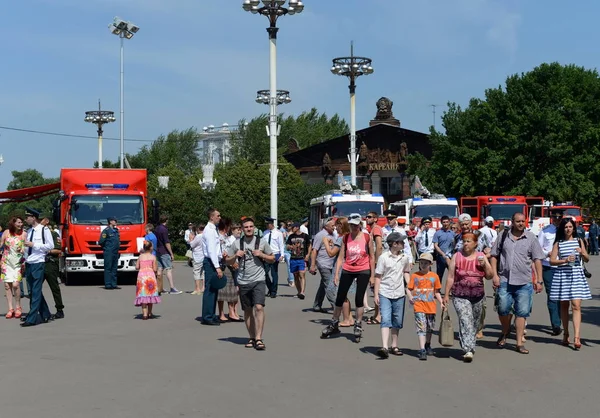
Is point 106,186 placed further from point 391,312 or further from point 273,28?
point 391,312

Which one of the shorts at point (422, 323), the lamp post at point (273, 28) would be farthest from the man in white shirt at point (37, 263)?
the lamp post at point (273, 28)

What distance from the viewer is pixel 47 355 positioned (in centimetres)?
1165

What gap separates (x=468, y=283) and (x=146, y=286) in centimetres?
683

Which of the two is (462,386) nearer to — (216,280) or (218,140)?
(216,280)

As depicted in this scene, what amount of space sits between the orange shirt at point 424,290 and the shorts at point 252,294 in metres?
2.01

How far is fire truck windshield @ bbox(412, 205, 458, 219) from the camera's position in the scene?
132ft

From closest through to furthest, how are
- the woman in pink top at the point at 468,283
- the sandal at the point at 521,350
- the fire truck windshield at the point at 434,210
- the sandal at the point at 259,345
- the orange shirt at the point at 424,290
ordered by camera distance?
the woman in pink top at the point at 468,283, the orange shirt at the point at 424,290, the sandal at the point at 521,350, the sandal at the point at 259,345, the fire truck windshield at the point at 434,210

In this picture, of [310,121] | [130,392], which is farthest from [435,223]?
[310,121]

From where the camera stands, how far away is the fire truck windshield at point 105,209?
83.7 ft

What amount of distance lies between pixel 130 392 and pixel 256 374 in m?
1.58

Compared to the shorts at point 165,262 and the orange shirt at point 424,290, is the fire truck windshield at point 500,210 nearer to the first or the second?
the shorts at point 165,262

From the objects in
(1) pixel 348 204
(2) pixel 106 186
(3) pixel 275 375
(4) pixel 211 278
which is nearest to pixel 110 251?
(2) pixel 106 186

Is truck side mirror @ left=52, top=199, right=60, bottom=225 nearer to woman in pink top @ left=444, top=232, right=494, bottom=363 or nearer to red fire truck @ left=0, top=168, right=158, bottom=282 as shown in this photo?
red fire truck @ left=0, top=168, right=158, bottom=282

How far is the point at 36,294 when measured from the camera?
15195 millimetres
